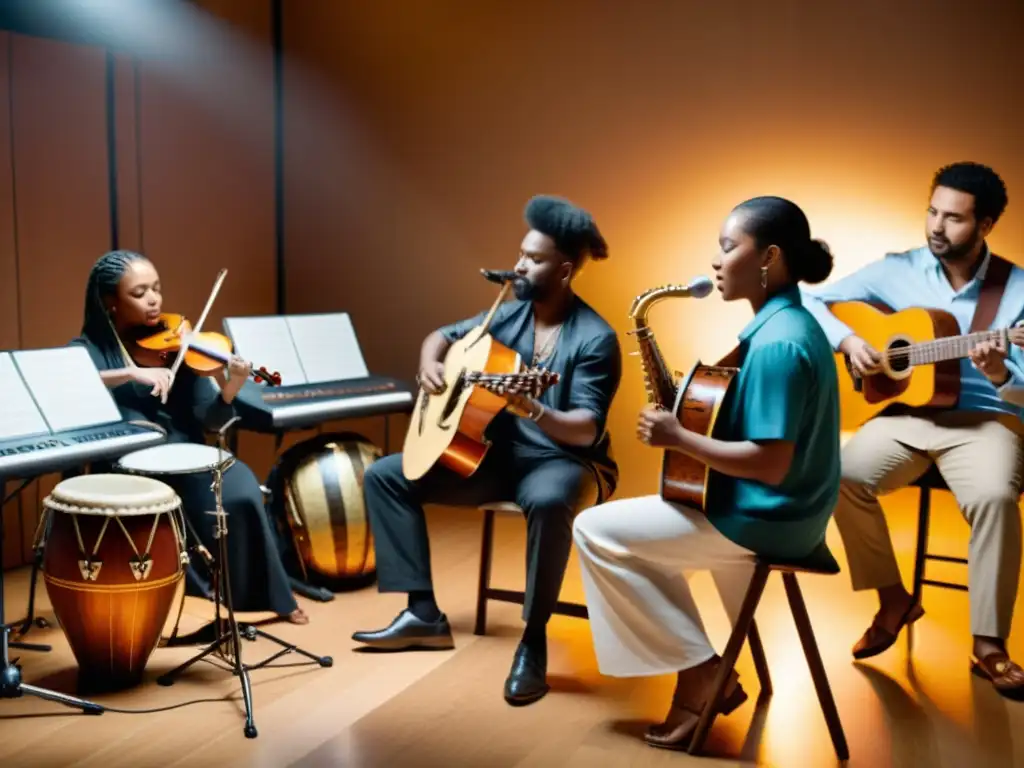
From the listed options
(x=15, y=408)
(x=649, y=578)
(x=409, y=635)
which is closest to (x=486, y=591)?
(x=409, y=635)

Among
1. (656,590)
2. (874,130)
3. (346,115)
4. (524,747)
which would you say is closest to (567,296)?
(656,590)

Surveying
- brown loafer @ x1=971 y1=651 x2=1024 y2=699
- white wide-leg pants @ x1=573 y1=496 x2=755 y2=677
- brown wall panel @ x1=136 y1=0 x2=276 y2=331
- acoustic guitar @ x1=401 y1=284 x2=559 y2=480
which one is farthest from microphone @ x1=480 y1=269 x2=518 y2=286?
brown wall panel @ x1=136 y1=0 x2=276 y2=331

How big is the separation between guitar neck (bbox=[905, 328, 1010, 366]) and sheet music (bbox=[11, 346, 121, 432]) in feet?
8.20

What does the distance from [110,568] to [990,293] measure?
281 cm

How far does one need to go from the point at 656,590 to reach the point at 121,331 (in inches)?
82.3

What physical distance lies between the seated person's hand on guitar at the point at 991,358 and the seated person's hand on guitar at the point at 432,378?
1.64 meters

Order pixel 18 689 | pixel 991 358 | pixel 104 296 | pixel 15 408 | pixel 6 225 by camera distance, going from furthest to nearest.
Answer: pixel 6 225 < pixel 104 296 < pixel 991 358 < pixel 15 408 < pixel 18 689

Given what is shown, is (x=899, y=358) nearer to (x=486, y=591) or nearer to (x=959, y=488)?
(x=959, y=488)

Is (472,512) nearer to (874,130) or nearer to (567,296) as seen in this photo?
(567,296)

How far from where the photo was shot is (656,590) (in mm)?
2949

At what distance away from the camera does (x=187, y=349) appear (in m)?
3.97

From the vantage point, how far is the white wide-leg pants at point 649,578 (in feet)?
9.50

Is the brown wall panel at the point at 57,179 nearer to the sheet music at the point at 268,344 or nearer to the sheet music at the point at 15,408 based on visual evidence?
the sheet music at the point at 268,344

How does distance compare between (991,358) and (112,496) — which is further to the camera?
(991,358)
